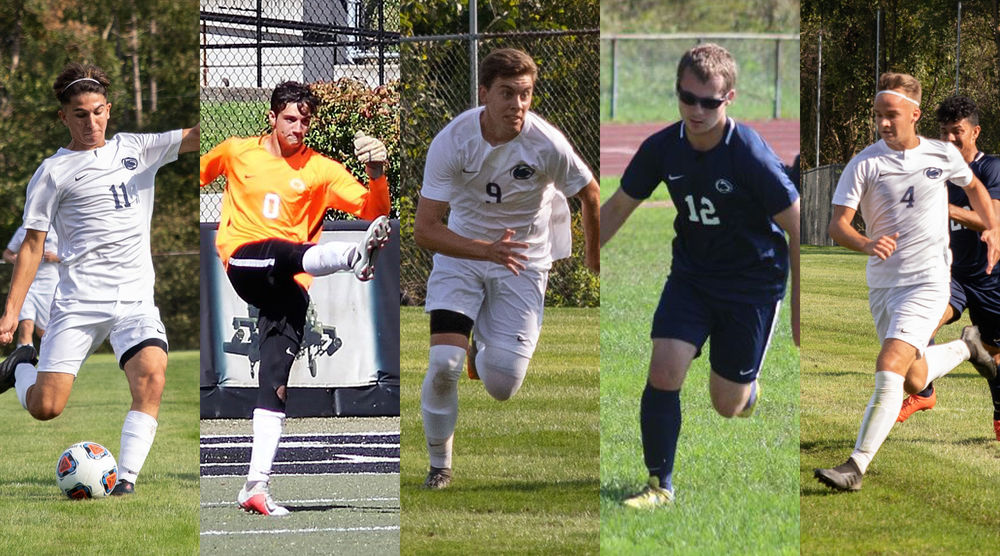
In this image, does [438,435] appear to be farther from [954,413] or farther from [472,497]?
[954,413]

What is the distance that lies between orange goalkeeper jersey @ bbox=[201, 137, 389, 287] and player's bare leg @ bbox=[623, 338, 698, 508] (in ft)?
3.64

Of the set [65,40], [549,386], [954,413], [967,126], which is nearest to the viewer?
[549,386]

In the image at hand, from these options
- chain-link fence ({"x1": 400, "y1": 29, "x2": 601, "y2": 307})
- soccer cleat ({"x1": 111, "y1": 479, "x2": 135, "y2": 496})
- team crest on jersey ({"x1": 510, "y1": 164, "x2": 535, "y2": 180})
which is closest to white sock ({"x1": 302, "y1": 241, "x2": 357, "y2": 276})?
chain-link fence ({"x1": 400, "y1": 29, "x2": 601, "y2": 307})

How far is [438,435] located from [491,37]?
1425mm

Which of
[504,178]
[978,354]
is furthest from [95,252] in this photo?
[978,354]

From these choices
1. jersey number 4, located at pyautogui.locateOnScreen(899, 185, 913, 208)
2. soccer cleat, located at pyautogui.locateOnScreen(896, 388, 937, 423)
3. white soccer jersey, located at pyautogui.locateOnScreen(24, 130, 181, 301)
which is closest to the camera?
white soccer jersey, located at pyautogui.locateOnScreen(24, 130, 181, 301)

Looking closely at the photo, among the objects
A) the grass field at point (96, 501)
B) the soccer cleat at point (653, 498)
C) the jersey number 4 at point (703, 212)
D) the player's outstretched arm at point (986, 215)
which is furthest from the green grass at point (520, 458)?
the player's outstretched arm at point (986, 215)

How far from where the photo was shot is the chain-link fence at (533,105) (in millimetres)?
4281

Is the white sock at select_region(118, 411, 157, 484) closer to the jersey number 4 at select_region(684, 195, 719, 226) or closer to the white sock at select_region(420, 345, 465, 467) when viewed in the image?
the white sock at select_region(420, 345, 465, 467)

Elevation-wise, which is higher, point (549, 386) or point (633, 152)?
point (633, 152)

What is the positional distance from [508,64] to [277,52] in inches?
33.8

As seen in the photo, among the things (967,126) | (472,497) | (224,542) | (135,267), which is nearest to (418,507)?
(472,497)

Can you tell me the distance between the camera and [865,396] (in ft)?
26.6

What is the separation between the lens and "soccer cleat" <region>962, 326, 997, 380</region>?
6672mm
